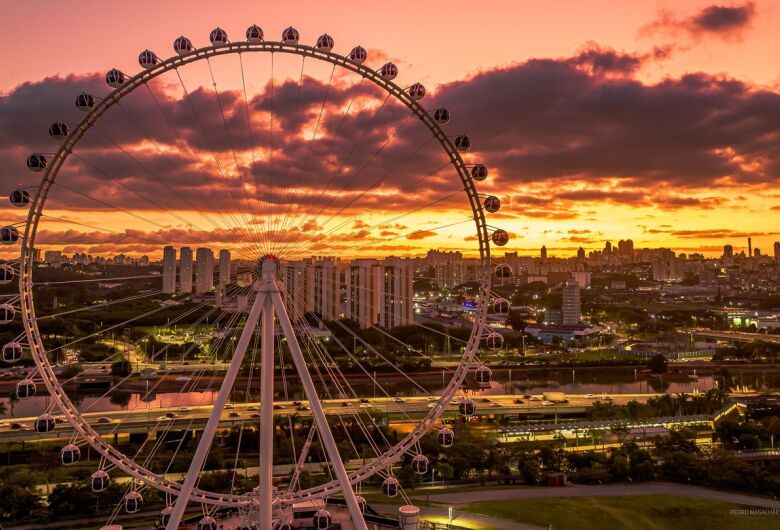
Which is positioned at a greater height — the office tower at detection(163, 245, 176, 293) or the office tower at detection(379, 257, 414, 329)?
the office tower at detection(163, 245, 176, 293)

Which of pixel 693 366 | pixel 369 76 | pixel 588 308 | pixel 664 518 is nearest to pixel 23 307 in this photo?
pixel 369 76

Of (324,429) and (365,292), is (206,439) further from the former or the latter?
(365,292)

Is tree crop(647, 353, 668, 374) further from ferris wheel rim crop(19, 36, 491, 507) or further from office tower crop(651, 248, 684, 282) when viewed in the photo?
office tower crop(651, 248, 684, 282)

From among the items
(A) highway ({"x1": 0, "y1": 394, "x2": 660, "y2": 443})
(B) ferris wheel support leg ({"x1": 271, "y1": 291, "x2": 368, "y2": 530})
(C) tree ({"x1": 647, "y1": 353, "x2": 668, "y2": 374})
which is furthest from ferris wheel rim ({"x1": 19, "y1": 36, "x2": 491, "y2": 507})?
(C) tree ({"x1": 647, "y1": 353, "x2": 668, "y2": 374})

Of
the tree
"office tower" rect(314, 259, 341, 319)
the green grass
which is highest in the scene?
"office tower" rect(314, 259, 341, 319)

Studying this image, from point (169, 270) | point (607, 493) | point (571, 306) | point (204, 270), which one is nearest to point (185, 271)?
point (169, 270)
